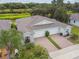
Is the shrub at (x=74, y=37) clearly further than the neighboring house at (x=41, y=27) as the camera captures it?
Yes

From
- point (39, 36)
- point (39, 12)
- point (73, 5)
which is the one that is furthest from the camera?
point (73, 5)

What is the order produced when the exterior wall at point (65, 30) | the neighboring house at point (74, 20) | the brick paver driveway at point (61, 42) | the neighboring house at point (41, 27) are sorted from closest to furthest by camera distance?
the brick paver driveway at point (61, 42), the neighboring house at point (41, 27), the exterior wall at point (65, 30), the neighboring house at point (74, 20)

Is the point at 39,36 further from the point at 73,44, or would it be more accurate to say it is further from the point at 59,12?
the point at 59,12

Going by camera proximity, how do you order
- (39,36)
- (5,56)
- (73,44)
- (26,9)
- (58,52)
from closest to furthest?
(5,56), (58,52), (73,44), (39,36), (26,9)

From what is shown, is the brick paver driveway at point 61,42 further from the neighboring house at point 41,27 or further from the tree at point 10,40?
the tree at point 10,40

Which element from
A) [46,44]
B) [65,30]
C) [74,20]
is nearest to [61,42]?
[46,44]

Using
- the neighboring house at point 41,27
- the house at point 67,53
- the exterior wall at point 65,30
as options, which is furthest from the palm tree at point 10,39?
the exterior wall at point 65,30

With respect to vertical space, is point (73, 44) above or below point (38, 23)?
below

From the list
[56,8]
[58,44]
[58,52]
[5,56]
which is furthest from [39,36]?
[56,8]
